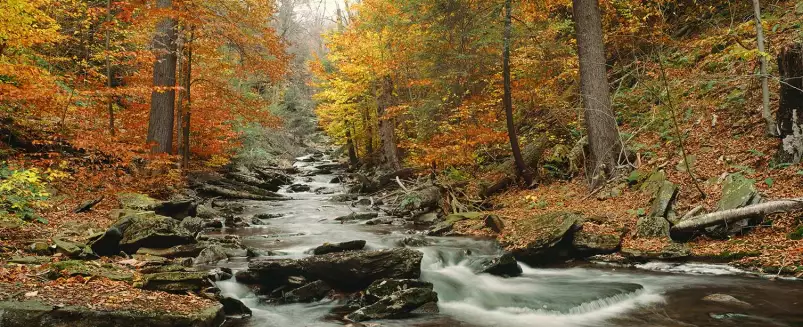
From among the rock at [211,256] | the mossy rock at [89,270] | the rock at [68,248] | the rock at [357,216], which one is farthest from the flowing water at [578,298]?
the rock at [357,216]

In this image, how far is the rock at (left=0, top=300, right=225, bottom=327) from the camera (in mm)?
4582

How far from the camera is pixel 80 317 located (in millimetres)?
4820

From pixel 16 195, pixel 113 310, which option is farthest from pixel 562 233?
pixel 16 195

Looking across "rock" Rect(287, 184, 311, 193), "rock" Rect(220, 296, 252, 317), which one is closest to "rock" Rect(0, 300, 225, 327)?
"rock" Rect(220, 296, 252, 317)

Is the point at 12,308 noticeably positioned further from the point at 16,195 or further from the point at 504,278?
the point at 504,278

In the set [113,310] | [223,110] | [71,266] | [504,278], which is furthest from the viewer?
[223,110]

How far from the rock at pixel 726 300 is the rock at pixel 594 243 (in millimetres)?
2459

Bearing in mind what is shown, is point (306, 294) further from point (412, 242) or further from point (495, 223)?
point (495, 223)

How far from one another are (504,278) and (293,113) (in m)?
33.4

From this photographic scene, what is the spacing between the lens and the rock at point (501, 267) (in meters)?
9.18

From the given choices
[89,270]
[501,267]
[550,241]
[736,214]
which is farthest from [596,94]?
[89,270]

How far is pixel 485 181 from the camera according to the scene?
15562mm

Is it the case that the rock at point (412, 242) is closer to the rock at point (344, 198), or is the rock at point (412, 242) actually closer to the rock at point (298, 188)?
the rock at point (344, 198)

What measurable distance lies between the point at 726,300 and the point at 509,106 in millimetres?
7933
